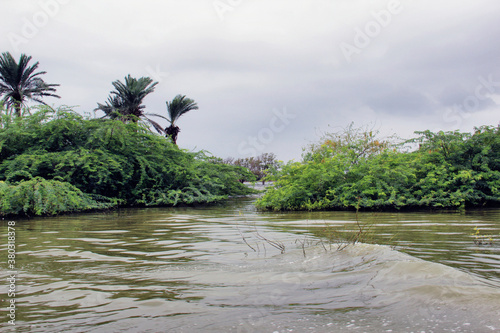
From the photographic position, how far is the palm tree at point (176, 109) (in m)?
32.1

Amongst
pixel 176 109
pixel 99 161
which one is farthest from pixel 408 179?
pixel 176 109

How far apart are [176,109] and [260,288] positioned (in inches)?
1192

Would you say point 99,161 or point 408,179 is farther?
point 99,161

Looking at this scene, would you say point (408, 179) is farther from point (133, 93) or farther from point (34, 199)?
point (133, 93)

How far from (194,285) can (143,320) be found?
32.4 inches

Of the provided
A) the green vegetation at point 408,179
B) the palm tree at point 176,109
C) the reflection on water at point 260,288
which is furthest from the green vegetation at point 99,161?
the palm tree at point 176,109

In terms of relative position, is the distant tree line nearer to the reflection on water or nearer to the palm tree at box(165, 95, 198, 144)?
the palm tree at box(165, 95, 198, 144)

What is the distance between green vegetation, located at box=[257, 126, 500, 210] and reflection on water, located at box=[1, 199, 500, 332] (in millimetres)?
7110

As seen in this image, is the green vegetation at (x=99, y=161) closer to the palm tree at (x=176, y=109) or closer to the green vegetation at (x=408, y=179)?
the green vegetation at (x=408, y=179)

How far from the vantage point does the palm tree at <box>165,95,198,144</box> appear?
32.1 m

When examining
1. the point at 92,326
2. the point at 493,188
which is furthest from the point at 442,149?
the point at 92,326

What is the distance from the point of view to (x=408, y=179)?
12766 millimetres

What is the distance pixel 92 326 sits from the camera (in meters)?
2.33

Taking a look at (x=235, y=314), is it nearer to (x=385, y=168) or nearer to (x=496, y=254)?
(x=496, y=254)
